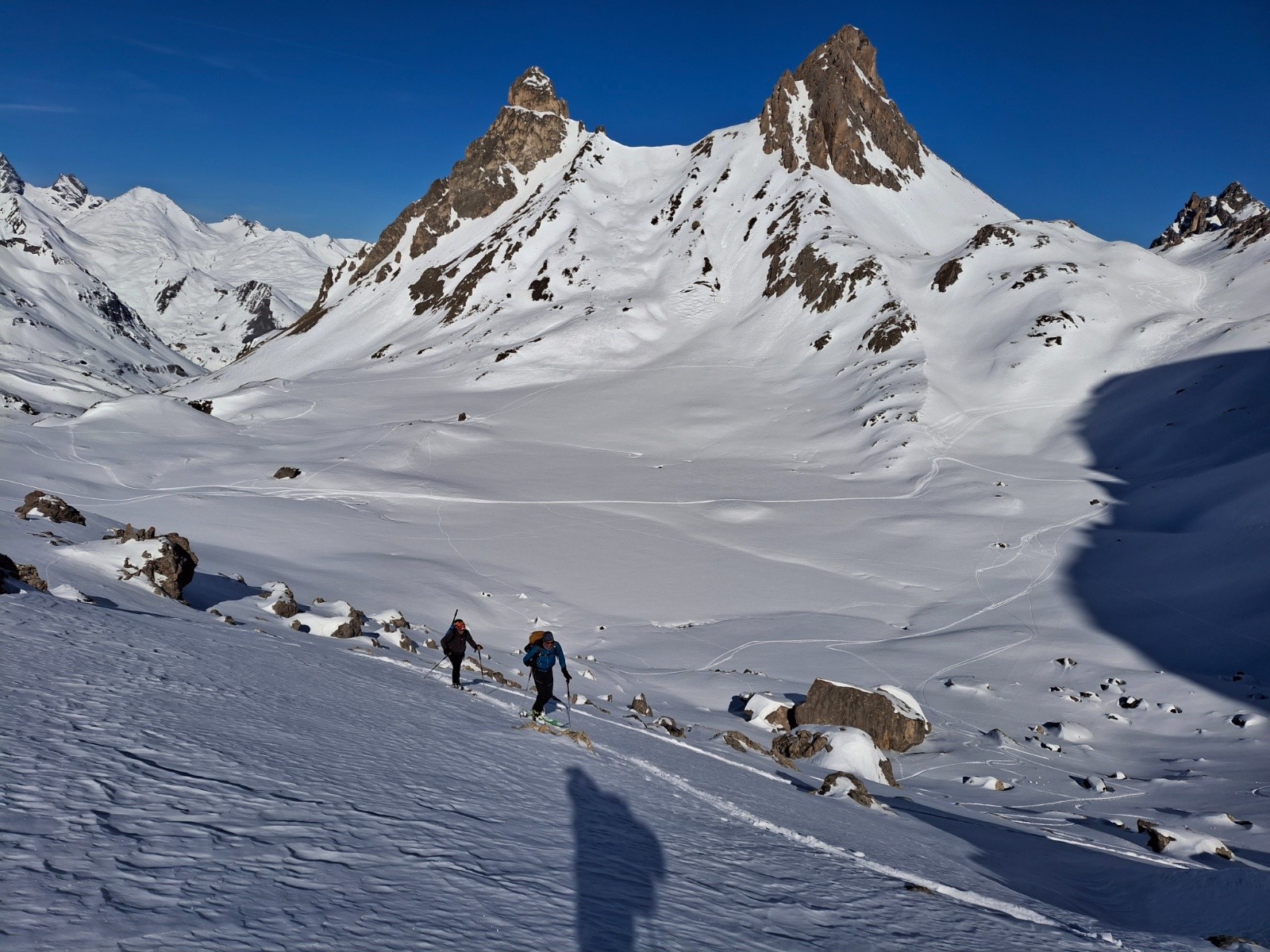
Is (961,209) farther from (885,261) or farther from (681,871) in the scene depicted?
(681,871)

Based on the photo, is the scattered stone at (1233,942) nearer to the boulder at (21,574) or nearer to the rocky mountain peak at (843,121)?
the boulder at (21,574)

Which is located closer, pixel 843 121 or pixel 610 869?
pixel 610 869

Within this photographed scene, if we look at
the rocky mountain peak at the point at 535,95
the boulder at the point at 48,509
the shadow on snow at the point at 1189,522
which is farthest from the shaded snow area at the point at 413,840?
the rocky mountain peak at the point at 535,95

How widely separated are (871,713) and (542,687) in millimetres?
9198

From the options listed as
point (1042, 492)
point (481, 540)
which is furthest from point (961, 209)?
point (481, 540)

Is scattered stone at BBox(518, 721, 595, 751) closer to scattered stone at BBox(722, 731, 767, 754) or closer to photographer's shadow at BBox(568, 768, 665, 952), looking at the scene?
photographer's shadow at BBox(568, 768, 665, 952)

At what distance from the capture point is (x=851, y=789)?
12.4m

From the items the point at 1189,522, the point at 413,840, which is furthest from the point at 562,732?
the point at 1189,522

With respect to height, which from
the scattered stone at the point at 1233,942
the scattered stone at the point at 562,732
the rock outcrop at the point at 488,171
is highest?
the rock outcrop at the point at 488,171

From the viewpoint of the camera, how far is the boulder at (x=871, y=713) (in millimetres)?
18500

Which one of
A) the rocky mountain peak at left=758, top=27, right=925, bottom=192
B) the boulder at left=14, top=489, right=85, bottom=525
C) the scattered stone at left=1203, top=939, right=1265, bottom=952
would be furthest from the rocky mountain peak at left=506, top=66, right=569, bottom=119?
the scattered stone at left=1203, top=939, right=1265, bottom=952

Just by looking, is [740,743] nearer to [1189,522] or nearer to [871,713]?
[871,713]

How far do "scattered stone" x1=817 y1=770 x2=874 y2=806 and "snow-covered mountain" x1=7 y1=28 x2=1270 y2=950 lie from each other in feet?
1.07

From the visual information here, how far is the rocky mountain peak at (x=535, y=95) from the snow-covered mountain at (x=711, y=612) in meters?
64.4
